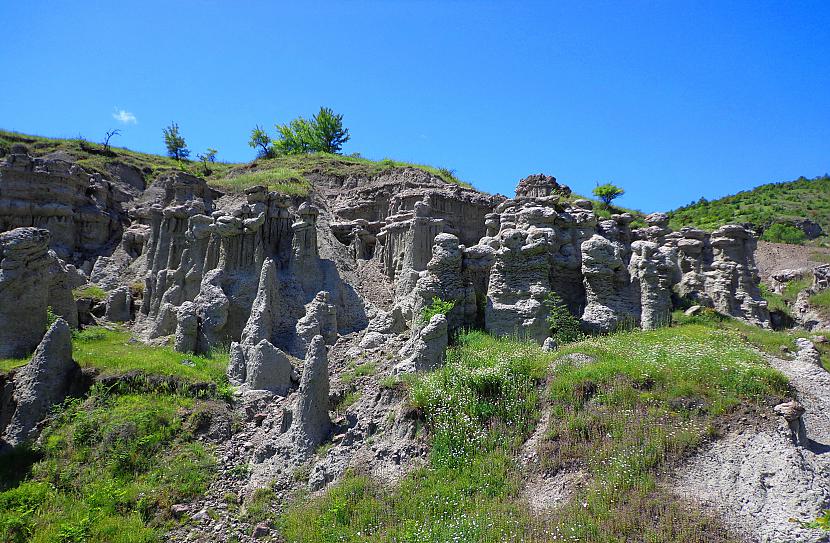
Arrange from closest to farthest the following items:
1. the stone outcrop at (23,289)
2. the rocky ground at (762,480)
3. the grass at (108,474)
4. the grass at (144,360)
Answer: the rocky ground at (762,480), the grass at (108,474), the grass at (144,360), the stone outcrop at (23,289)

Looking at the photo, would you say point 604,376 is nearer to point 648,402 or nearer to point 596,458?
point 648,402

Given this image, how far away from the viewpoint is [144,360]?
15.8 m

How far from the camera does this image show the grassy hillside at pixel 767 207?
46.0 meters

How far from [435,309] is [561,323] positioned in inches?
141

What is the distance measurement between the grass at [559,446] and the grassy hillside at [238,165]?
1754 centimetres

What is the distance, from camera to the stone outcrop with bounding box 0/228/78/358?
16.2m

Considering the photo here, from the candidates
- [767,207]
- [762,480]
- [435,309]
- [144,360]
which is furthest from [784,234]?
[144,360]

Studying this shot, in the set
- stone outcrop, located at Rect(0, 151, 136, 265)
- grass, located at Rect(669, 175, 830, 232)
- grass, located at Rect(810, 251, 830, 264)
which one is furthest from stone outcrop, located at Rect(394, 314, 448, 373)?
grass, located at Rect(669, 175, 830, 232)

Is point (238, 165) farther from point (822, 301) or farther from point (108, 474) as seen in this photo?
point (822, 301)

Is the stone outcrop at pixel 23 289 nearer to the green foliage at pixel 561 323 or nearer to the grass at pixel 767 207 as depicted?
the green foliage at pixel 561 323

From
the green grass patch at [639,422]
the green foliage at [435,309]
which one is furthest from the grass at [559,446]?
the green foliage at [435,309]

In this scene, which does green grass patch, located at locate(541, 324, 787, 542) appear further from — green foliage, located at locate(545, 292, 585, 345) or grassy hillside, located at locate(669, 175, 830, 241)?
grassy hillside, located at locate(669, 175, 830, 241)

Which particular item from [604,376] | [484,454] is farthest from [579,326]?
[484,454]

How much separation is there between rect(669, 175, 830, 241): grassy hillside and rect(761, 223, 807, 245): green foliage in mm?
2001
